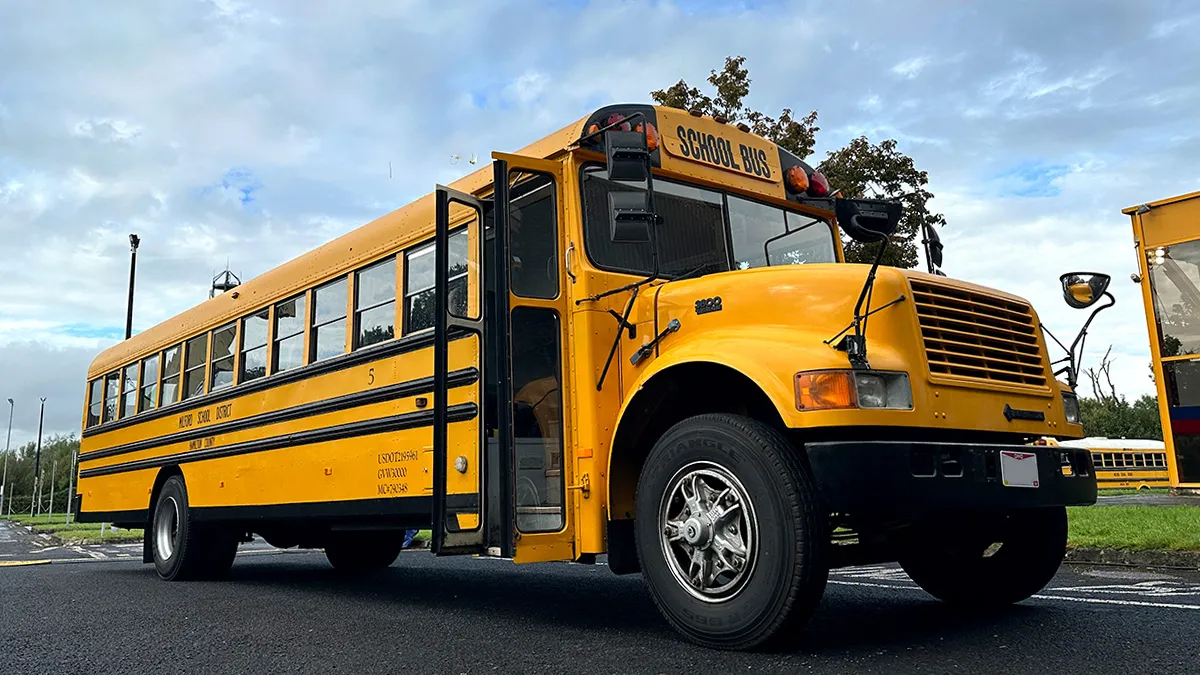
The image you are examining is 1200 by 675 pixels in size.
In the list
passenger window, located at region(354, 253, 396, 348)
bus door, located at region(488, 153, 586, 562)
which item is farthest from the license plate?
passenger window, located at region(354, 253, 396, 348)

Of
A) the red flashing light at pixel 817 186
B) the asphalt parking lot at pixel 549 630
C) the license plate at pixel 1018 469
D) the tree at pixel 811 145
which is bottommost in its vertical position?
the asphalt parking lot at pixel 549 630

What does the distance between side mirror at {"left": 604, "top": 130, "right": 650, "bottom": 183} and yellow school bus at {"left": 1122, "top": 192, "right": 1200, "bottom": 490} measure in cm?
737

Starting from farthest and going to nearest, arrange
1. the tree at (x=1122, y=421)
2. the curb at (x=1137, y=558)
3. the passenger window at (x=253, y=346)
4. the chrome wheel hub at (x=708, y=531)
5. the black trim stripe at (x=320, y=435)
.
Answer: the tree at (x=1122, y=421) → the passenger window at (x=253, y=346) → the curb at (x=1137, y=558) → the black trim stripe at (x=320, y=435) → the chrome wheel hub at (x=708, y=531)

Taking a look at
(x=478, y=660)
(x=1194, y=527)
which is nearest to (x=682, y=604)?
(x=478, y=660)

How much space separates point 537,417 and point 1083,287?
8.60ft

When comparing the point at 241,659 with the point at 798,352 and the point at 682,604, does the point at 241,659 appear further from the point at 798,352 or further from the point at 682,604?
the point at 798,352

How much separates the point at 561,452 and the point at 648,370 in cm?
76

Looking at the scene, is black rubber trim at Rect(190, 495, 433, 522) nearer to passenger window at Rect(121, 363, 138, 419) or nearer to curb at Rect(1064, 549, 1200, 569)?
passenger window at Rect(121, 363, 138, 419)

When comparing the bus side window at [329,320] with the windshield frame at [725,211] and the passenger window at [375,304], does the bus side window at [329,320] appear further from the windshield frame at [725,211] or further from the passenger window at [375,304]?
the windshield frame at [725,211]

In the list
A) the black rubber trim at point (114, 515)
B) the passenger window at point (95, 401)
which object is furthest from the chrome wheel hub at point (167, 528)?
the passenger window at point (95, 401)

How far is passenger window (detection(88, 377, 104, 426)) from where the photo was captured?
1048 centimetres

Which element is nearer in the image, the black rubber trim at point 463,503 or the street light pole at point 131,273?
the black rubber trim at point 463,503

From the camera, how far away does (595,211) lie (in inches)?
188

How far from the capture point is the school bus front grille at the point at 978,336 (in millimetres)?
3822
